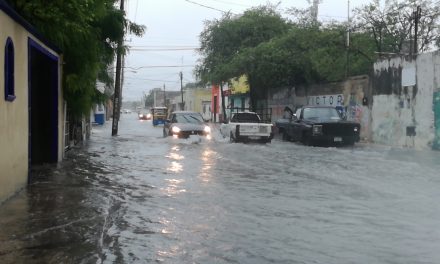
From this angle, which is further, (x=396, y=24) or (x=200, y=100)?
(x=200, y=100)

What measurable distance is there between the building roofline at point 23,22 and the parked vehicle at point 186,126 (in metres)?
11.5

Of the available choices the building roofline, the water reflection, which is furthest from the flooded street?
the building roofline

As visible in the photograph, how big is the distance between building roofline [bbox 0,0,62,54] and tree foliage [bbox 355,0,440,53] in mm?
25727

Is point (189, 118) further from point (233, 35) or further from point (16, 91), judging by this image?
point (16, 91)

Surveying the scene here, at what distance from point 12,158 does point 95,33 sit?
22.4 feet

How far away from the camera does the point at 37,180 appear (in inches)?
439

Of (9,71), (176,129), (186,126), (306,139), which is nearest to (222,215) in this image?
(9,71)

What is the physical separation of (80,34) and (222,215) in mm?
7210

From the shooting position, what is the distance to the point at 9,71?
337 inches

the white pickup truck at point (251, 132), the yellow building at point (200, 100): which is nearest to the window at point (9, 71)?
the white pickup truck at point (251, 132)

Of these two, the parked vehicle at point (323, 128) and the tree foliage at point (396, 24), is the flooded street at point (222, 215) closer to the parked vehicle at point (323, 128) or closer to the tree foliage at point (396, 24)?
the parked vehicle at point (323, 128)

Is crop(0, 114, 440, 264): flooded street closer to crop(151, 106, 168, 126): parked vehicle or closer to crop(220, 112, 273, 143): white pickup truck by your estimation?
crop(220, 112, 273, 143): white pickup truck

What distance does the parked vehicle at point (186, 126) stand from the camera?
23969 mm

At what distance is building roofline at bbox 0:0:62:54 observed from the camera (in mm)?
7789
